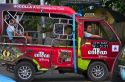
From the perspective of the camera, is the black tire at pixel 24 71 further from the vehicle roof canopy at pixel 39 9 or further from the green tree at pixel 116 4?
the green tree at pixel 116 4

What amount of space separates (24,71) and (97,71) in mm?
2336

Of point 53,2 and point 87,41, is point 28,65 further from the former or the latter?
point 53,2

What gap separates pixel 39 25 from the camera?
625 inches

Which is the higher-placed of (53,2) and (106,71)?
(53,2)

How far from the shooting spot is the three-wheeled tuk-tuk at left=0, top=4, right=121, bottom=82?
14.8 meters

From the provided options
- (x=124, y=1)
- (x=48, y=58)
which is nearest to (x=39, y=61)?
(x=48, y=58)

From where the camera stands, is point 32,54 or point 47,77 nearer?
point 32,54

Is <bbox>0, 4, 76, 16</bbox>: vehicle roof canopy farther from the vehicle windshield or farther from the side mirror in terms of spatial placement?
the side mirror

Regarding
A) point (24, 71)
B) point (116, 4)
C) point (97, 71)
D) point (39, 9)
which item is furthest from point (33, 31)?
point (116, 4)

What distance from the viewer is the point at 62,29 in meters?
15.0

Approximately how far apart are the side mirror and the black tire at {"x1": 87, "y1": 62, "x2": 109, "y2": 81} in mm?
1282

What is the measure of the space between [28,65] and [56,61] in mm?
877

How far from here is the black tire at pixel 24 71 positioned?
14719 mm

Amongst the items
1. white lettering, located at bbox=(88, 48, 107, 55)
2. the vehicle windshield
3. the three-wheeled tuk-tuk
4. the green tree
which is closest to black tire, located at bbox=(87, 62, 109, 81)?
the three-wheeled tuk-tuk
